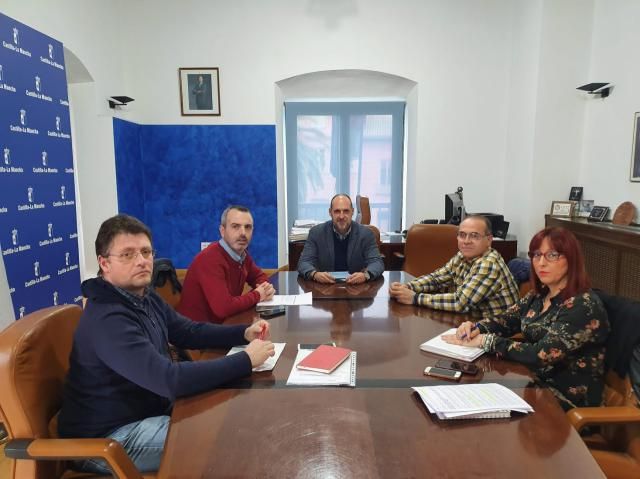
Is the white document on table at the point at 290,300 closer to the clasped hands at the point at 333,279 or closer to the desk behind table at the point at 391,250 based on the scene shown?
the clasped hands at the point at 333,279

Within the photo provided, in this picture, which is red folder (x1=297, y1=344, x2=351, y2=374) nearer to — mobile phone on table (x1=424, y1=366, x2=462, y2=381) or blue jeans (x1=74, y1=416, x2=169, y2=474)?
mobile phone on table (x1=424, y1=366, x2=462, y2=381)

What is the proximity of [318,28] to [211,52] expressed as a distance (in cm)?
126

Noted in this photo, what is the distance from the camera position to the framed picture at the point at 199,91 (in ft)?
16.6

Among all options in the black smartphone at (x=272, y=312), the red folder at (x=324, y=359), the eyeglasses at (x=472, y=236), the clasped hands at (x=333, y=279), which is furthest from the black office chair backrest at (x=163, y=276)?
the eyeglasses at (x=472, y=236)

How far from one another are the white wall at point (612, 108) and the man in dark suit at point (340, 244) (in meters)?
2.57

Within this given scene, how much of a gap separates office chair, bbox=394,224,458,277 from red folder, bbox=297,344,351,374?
2.19m

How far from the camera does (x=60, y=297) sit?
3.34 metres

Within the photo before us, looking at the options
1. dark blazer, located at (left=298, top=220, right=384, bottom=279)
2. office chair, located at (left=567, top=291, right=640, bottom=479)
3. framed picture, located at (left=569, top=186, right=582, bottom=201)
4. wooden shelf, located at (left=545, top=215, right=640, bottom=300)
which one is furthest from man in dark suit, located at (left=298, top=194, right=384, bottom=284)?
framed picture, located at (left=569, top=186, right=582, bottom=201)

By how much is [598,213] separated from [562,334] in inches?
129

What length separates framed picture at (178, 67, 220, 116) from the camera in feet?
16.6

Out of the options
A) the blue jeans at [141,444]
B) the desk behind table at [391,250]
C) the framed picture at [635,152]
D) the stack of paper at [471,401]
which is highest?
the framed picture at [635,152]

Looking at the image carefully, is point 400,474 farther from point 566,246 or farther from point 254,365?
point 566,246

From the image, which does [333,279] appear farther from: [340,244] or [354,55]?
[354,55]

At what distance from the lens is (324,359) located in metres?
1.46
